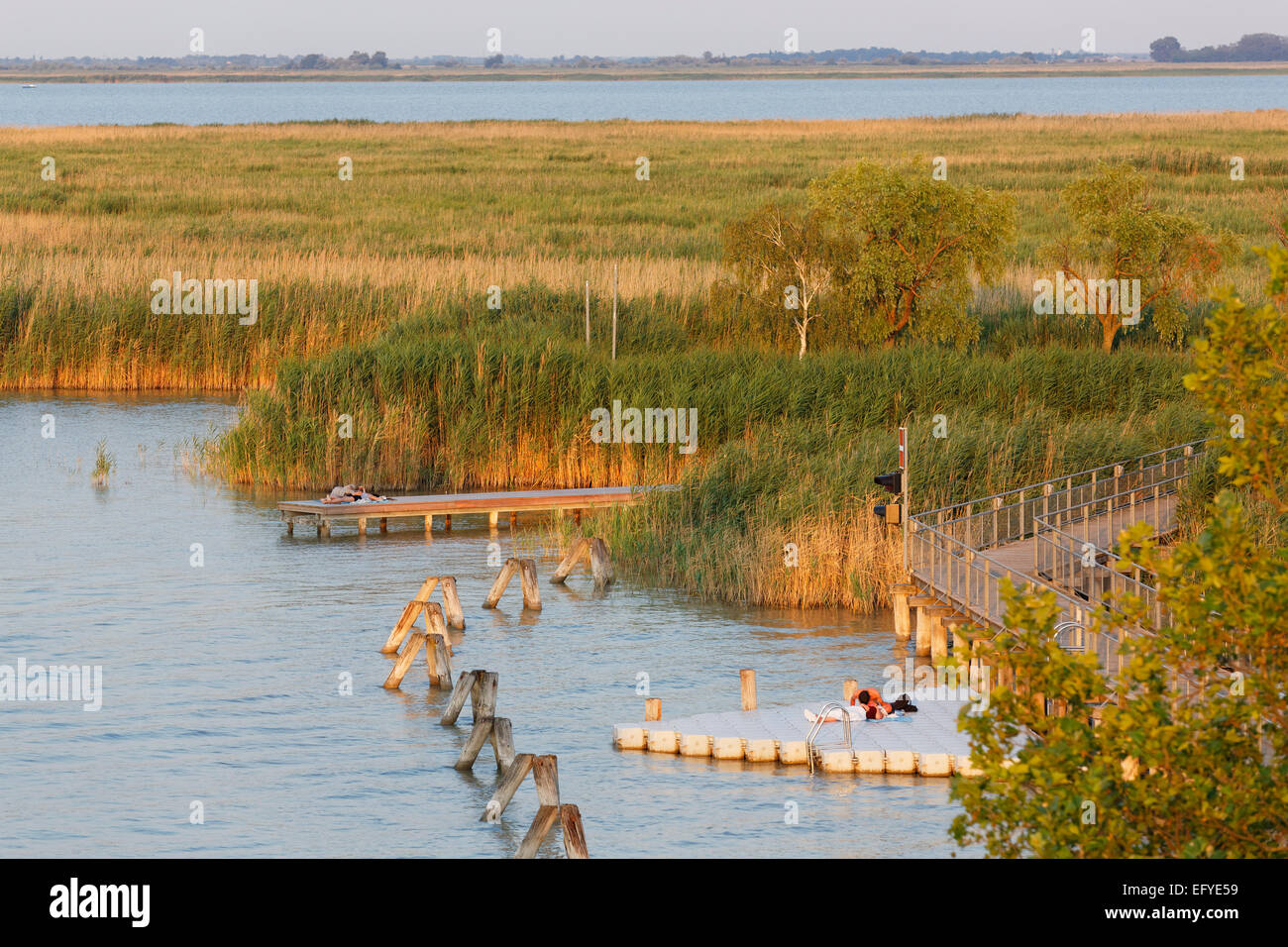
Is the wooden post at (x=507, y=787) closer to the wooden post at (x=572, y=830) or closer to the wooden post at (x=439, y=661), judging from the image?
the wooden post at (x=572, y=830)

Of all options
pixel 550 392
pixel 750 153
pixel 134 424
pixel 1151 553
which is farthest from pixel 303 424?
pixel 750 153

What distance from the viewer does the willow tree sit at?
34.5m

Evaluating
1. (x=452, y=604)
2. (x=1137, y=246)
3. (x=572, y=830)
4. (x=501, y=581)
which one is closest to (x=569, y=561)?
(x=501, y=581)

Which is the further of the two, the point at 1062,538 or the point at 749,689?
the point at 1062,538

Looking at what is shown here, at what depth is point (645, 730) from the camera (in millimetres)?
17406

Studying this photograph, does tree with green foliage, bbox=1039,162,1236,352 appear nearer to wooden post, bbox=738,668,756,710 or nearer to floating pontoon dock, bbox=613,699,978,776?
wooden post, bbox=738,668,756,710

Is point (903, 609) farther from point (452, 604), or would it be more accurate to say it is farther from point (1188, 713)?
point (1188, 713)

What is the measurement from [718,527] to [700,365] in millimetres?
7186

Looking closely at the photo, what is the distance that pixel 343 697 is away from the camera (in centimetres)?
1927

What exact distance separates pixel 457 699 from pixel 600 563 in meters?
6.76

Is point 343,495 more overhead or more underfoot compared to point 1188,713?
more underfoot

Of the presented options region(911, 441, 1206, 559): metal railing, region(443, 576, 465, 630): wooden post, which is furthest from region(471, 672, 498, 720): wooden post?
region(911, 441, 1206, 559): metal railing

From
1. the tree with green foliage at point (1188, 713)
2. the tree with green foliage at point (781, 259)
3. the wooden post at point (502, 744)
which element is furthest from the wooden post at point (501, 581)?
the tree with green foliage at point (1188, 713)

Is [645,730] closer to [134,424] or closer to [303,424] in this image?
[303,424]
